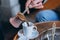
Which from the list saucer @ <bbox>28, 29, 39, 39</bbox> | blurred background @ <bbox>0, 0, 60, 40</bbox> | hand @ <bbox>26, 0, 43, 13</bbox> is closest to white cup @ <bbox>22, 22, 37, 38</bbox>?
saucer @ <bbox>28, 29, 39, 39</bbox>

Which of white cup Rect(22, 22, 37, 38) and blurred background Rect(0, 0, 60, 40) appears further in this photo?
blurred background Rect(0, 0, 60, 40)

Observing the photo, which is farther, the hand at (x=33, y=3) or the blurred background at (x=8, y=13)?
the blurred background at (x=8, y=13)

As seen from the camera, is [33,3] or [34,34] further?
[33,3]

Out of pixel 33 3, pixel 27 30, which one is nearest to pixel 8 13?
pixel 33 3

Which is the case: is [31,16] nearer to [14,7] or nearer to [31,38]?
[14,7]

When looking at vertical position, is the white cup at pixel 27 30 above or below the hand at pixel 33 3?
below

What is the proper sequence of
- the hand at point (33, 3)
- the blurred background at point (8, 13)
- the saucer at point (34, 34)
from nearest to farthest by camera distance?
the saucer at point (34, 34) → the hand at point (33, 3) → the blurred background at point (8, 13)

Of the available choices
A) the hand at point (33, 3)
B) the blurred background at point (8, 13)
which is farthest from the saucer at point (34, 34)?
the blurred background at point (8, 13)

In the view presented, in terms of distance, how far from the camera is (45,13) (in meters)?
1.24

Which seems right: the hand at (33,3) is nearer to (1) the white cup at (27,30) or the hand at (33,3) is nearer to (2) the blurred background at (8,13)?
(1) the white cup at (27,30)

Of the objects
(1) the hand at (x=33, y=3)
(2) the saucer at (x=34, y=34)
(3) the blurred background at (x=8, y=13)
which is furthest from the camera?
(3) the blurred background at (x=8, y=13)

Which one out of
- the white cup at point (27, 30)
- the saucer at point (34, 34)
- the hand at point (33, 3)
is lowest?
the saucer at point (34, 34)

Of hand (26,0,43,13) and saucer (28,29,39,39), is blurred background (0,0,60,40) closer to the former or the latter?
hand (26,0,43,13)

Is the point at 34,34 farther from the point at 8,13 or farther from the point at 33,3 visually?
the point at 8,13
